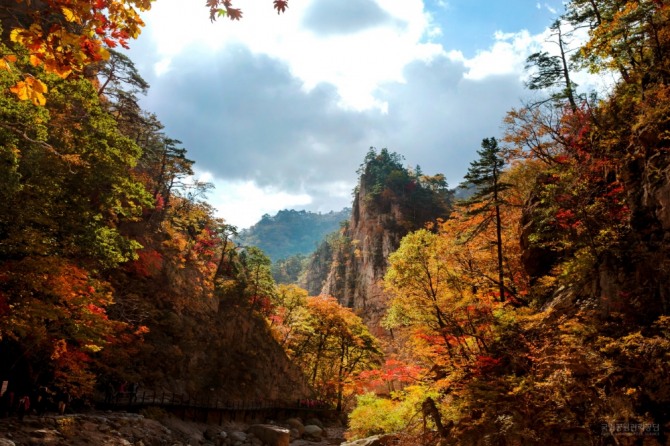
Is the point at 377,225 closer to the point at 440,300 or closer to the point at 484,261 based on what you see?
the point at 484,261

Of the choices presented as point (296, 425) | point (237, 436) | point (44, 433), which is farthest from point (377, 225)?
point (44, 433)

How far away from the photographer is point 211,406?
27.1 m

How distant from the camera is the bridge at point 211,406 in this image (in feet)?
69.8

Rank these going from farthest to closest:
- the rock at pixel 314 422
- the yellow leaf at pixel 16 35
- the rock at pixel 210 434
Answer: the rock at pixel 314 422, the rock at pixel 210 434, the yellow leaf at pixel 16 35

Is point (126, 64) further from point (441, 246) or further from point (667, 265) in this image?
point (667, 265)

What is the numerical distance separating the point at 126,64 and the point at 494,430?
3724cm

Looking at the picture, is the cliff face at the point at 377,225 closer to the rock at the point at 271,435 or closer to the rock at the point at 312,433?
the rock at the point at 312,433

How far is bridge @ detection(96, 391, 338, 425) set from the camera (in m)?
21.3

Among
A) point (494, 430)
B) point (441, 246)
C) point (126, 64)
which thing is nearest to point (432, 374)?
point (494, 430)

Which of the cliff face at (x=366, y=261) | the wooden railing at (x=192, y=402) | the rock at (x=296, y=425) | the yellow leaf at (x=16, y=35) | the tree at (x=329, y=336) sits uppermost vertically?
the cliff face at (x=366, y=261)

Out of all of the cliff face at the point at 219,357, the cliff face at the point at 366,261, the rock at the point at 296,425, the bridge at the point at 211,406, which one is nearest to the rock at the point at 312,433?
the rock at the point at 296,425

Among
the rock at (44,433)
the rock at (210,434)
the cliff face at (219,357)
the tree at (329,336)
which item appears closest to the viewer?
the rock at (44,433)

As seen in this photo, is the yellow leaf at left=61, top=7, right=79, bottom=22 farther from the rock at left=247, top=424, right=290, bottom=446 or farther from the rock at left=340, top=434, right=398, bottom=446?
the rock at left=247, top=424, right=290, bottom=446

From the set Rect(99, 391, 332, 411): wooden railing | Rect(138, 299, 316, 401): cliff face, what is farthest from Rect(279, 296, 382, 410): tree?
Rect(99, 391, 332, 411): wooden railing
